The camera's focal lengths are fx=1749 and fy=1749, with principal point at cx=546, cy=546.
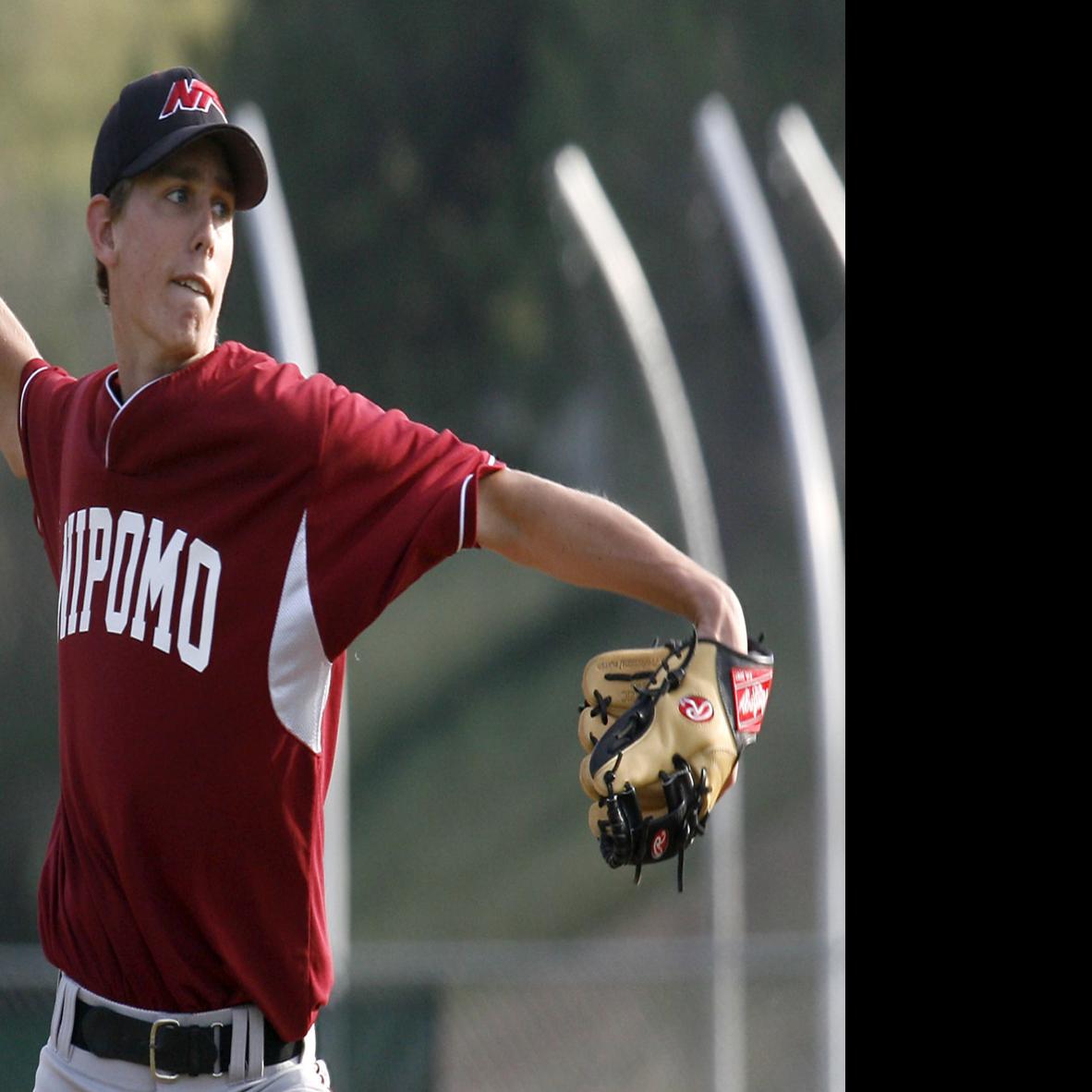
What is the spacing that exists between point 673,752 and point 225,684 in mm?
792

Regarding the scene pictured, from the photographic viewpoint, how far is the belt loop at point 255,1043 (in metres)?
2.97

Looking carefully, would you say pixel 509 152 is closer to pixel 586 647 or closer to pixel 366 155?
pixel 366 155

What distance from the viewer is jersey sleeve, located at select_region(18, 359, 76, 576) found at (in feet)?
11.1

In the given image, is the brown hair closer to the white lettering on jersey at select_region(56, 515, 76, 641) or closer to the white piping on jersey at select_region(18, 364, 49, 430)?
the white piping on jersey at select_region(18, 364, 49, 430)

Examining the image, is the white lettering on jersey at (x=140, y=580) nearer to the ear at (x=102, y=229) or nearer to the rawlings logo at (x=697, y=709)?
the ear at (x=102, y=229)

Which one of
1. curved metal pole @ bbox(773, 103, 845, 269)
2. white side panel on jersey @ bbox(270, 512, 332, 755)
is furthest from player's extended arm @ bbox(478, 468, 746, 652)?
curved metal pole @ bbox(773, 103, 845, 269)

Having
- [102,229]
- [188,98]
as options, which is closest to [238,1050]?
[102,229]

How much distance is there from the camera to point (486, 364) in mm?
15055

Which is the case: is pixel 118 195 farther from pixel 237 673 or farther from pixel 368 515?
pixel 237 673

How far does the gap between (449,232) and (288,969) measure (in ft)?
48.4

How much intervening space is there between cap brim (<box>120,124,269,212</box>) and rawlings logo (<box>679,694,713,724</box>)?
1275mm
